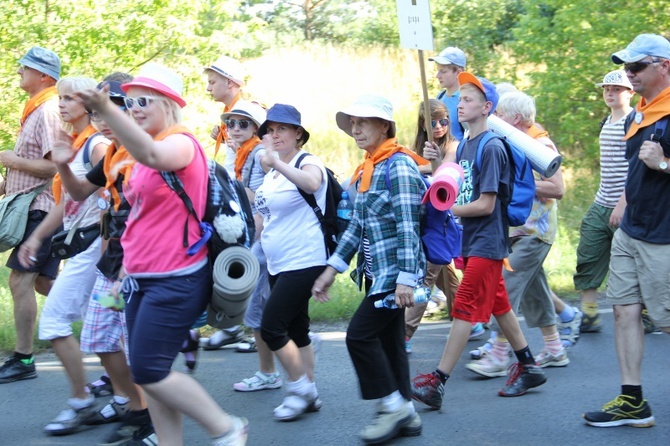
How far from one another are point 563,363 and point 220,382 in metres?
2.35

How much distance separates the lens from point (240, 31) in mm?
10664

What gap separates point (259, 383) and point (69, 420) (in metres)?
1.28

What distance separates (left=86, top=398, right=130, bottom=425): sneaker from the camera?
5465 millimetres

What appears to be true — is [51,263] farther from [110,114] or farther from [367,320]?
[110,114]

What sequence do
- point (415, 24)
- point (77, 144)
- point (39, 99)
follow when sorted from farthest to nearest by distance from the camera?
point (415, 24), point (39, 99), point (77, 144)

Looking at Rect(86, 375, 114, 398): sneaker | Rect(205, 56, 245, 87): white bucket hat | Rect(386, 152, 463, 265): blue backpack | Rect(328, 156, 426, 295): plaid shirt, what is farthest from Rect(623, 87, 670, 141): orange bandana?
Rect(86, 375, 114, 398): sneaker

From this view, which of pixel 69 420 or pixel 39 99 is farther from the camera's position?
pixel 39 99

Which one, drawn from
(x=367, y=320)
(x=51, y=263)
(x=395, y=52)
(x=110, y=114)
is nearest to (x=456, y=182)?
(x=367, y=320)

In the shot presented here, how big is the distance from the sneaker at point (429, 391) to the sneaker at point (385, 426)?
44 centimetres

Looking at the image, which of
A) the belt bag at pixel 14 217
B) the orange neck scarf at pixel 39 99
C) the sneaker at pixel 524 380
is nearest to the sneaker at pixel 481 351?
the sneaker at pixel 524 380

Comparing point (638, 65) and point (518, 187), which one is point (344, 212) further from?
point (638, 65)

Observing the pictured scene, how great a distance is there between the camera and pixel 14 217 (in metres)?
6.24

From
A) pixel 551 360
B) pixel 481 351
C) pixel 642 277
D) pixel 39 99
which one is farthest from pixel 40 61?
pixel 642 277

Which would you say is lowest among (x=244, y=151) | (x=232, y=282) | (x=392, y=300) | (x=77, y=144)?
(x=392, y=300)
